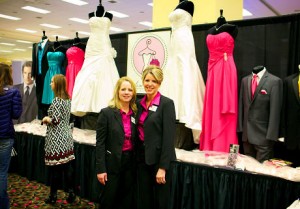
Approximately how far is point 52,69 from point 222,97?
8.14ft

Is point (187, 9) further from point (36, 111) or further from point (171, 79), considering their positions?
point (36, 111)

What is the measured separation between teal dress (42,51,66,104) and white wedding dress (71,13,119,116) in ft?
2.82

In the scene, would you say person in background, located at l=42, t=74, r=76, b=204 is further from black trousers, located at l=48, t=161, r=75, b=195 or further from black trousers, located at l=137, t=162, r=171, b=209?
black trousers, located at l=137, t=162, r=171, b=209

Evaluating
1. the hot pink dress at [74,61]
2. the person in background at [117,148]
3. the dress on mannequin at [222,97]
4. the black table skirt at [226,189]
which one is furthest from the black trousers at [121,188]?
the hot pink dress at [74,61]

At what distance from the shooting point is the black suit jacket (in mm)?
2518

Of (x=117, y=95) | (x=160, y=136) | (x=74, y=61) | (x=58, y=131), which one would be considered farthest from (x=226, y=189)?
(x=74, y=61)

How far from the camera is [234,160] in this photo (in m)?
2.56

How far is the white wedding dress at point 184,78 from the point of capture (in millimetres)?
2898

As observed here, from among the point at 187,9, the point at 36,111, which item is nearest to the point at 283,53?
the point at 187,9

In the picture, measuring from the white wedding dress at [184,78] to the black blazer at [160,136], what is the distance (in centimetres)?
71

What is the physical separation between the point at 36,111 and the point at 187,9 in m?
2.94

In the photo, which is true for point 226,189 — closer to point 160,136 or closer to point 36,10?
point 160,136

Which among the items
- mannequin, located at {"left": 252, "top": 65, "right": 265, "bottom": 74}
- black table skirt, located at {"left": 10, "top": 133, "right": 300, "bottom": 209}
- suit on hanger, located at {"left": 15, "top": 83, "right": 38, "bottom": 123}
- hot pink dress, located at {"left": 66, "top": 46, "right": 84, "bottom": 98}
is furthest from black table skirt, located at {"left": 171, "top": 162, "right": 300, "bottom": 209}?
suit on hanger, located at {"left": 15, "top": 83, "right": 38, "bottom": 123}

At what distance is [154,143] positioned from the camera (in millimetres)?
2188
